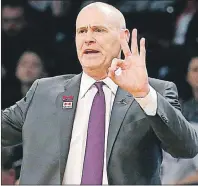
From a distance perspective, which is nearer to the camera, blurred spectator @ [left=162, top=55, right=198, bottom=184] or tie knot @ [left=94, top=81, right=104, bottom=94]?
tie knot @ [left=94, top=81, right=104, bottom=94]

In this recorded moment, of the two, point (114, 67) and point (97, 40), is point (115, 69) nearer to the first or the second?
point (114, 67)

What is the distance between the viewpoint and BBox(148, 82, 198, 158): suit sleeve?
1.17 m

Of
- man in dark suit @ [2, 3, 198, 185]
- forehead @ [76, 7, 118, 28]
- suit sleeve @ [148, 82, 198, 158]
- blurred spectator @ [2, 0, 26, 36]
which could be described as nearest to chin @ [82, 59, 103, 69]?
man in dark suit @ [2, 3, 198, 185]

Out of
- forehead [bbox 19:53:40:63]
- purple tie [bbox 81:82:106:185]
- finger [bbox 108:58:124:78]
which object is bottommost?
purple tie [bbox 81:82:106:185]

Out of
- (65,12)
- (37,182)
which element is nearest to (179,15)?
(65,12)

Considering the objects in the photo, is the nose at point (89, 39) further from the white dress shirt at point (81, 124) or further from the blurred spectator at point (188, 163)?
the blurred spectator at point (188, 163)

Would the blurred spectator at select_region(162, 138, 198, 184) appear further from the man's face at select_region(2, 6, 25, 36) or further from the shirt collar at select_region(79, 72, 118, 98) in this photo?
the man's face at select_region(2, 6, 25, 36)

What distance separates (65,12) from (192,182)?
73 cm

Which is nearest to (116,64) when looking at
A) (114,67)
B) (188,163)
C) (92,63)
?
(114,67)

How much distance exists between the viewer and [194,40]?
1.61m

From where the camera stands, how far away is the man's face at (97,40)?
1.32 m

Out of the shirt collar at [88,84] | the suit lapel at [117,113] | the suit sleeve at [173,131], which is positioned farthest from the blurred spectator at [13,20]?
the suit sleeve at [173,131]

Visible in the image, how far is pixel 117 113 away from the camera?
4.27ft

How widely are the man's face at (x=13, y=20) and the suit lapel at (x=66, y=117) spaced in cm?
40
